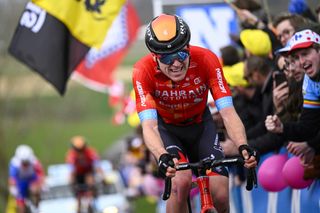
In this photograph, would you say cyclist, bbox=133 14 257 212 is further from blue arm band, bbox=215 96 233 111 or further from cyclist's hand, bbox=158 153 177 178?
cyclist's hand, bbox=158 153 177 178

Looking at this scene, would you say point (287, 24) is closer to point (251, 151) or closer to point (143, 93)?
point (143, 93)

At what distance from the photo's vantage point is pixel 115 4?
12.1 m

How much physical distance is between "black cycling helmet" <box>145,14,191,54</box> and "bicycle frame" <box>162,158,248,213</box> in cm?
99

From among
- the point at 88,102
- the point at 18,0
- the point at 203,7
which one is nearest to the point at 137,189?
the point at 203,7

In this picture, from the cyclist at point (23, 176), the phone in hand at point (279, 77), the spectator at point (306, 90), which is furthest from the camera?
the cyclist at point (23, 176)

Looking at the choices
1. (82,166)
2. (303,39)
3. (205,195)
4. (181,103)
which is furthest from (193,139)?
(82,166)

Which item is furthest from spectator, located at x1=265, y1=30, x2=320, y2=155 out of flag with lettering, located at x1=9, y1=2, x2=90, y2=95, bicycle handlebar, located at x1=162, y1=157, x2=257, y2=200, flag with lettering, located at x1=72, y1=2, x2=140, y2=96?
flag with lettering, located at x1=72, y1=2, x2=140, y2=96

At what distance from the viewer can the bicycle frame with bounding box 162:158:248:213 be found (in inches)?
289

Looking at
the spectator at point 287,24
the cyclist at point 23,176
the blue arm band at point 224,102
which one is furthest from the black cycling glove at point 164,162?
the cyclist at point 23,176

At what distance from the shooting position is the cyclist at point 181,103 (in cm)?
798

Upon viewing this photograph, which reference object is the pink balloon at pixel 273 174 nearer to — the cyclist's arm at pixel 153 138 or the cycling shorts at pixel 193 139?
the cycling shorts at pixel 193 139

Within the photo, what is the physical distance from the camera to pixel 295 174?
8992 mm

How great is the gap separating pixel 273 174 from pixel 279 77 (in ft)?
3.09

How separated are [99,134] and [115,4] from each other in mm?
43304
